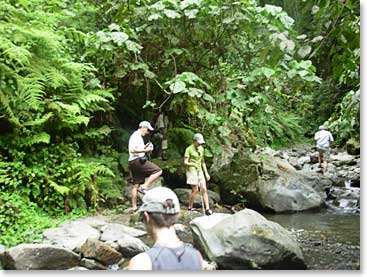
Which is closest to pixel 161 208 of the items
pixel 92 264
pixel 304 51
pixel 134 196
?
pixel 304 51

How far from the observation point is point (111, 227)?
3.07 m

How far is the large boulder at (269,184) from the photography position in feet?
11.9

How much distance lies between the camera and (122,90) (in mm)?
3945

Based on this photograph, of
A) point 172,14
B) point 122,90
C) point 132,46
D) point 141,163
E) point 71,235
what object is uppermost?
point 172,14

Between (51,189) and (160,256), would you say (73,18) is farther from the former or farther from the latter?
(160,256)

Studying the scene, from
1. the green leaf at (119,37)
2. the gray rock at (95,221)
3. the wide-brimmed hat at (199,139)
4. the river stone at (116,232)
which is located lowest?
the river stone at (116,232)

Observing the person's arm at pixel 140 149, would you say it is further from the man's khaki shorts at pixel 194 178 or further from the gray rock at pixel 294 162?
the gray rock at pixel 294 162

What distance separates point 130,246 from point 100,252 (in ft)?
0.60

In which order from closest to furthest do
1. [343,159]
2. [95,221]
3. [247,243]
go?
1. [247,243]
2. [95,221]
3. [343,159]

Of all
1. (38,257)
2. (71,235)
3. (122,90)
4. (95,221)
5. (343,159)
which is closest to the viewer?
(38,257)

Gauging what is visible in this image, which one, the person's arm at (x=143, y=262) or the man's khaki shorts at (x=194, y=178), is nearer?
the person's arm at (x=143, y=262)

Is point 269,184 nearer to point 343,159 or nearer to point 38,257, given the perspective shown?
point 343,159

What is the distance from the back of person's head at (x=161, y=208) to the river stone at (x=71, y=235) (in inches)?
55.3

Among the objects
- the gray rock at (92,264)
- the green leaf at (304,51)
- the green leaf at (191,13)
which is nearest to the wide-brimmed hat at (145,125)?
the gray rock at (92,264)
